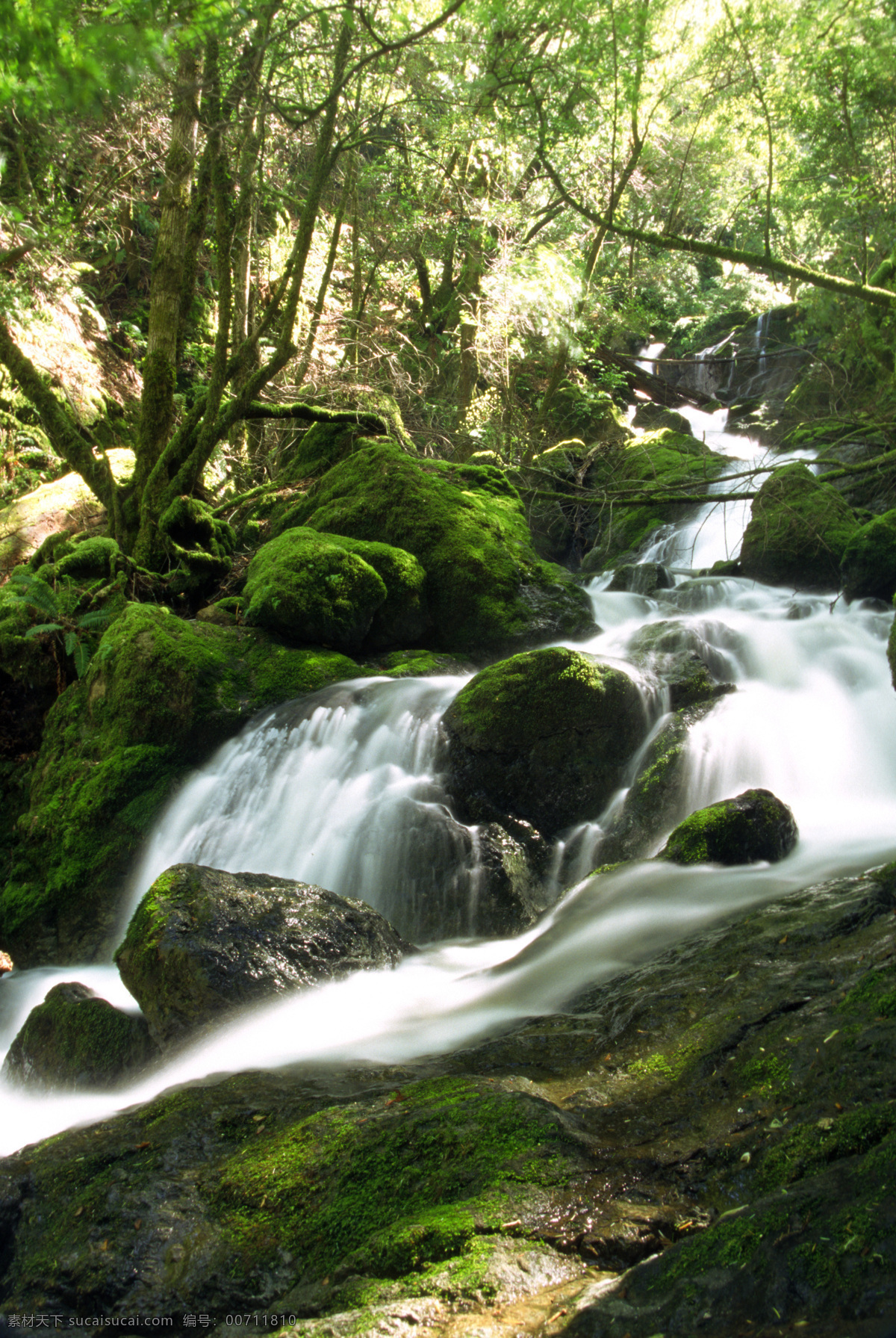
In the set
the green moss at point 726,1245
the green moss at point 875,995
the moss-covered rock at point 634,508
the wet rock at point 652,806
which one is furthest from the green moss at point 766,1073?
the moss-covered rock at point 634,508

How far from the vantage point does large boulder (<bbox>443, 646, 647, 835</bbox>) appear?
6434 millimetres

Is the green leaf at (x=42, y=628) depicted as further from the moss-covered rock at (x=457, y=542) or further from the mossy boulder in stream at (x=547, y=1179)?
the mossy boulder in stream at (x=547, y=1179)

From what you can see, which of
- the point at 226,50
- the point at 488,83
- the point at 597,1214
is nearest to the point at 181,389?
the point at 226,50

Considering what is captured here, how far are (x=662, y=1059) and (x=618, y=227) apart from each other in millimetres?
6846

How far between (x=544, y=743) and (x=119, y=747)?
408 cm

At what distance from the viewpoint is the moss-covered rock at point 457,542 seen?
29.6 ft

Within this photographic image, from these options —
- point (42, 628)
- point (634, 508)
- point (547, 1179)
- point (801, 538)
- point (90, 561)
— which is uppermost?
point (634, 508)

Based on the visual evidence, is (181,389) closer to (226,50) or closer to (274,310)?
(274,310)

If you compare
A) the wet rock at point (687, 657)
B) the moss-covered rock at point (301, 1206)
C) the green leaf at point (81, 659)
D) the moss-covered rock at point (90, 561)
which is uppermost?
the moss-covered rock at point (90, 561)

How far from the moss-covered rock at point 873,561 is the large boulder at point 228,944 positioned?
7.42 metres

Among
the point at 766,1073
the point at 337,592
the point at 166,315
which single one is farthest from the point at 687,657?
the point at 166,315

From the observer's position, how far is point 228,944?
4.05 metres

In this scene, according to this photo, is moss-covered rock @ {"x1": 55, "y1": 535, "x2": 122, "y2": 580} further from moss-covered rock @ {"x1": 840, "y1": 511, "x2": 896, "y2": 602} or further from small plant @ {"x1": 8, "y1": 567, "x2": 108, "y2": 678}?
moss-covered rock @ {"x1": 840, "y1": 511, "x2": 896, "y2": 602}

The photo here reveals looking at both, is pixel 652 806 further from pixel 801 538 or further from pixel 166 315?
pixel 166 315
